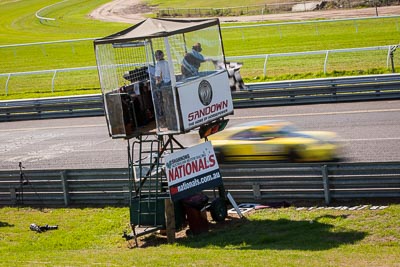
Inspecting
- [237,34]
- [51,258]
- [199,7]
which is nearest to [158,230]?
[51,258]

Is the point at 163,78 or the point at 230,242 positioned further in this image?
the point at 163,78

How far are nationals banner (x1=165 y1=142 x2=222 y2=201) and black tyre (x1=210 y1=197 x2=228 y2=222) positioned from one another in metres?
0.36

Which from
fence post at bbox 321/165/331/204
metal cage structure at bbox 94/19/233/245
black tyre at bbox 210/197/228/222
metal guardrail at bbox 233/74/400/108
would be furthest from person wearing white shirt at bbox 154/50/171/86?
metal guardrail at bbox 233/74/400/108

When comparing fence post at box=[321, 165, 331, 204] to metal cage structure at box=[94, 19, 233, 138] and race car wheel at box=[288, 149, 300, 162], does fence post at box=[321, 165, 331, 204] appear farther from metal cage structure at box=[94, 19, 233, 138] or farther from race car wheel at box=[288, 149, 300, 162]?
metal cage structure at box=[94, 19, 233, 138]

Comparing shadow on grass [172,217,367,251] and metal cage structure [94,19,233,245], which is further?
metal cage structure [94,19,233,245]

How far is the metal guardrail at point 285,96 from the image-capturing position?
27656mm

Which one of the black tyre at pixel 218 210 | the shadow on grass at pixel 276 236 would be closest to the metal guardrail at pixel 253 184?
the black tyre at pixel 218 210

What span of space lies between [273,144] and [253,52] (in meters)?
25.2

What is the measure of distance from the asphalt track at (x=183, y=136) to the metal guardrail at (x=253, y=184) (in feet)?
9.06

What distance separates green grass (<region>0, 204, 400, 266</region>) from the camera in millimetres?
13086

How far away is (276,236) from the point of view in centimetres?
1511

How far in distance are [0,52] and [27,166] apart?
3179 centimetres

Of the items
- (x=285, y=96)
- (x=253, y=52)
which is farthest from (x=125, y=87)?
(x=253, y=52)

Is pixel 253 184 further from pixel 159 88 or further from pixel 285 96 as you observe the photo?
pixel 285 96
